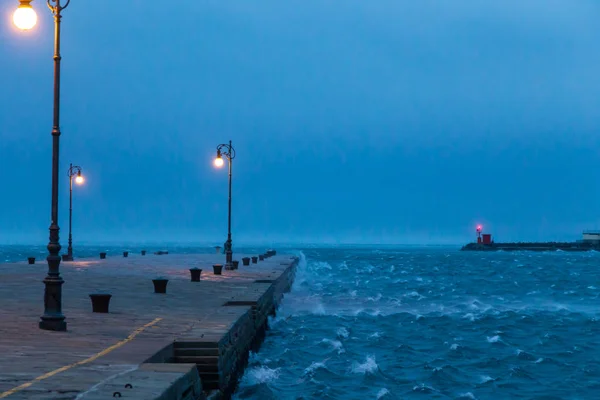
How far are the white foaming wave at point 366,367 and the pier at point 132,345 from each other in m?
3.13

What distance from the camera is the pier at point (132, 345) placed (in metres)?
10.2

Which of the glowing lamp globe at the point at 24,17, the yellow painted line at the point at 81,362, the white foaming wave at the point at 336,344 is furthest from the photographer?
the white foaming wave at the point at 336,344

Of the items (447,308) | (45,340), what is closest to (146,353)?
(45,340)

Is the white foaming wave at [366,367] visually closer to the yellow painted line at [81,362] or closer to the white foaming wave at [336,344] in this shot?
the white foaming wave at [336,344]

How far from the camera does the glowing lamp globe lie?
15.7 metres

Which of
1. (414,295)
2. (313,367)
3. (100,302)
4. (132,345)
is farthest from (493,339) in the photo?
(414,295)

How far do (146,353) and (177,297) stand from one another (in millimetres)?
14402

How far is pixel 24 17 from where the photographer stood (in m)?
15.8

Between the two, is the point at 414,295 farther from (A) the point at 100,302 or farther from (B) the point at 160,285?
(A) the point at 100,302

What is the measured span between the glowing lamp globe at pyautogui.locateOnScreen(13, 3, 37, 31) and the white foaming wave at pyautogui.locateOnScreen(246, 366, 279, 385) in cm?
1008

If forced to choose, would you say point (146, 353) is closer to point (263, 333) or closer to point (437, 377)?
point (437, 377)

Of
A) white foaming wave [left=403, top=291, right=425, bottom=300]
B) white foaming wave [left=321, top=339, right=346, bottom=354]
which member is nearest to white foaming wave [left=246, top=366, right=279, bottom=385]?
white foaming wave [left=321, top=339, right=346, bottom=354]

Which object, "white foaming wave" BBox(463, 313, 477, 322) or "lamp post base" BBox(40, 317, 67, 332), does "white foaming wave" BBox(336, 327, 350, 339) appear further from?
"lamp post base" BBox(40, 317, 67, 332)

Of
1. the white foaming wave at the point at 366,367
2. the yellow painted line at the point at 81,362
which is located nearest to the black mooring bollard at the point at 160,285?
the white foaming wave at the point at 366,367
